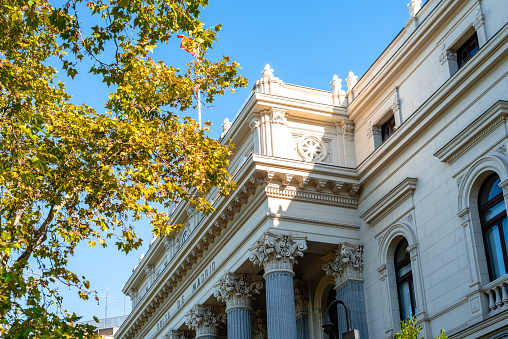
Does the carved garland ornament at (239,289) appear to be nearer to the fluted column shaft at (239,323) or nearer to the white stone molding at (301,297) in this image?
the fluted column shaft at (239,323)

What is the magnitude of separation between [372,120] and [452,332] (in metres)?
9.58

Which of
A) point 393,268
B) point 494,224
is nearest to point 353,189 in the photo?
point 393,268

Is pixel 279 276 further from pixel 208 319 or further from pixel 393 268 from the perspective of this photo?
pixel 208 319

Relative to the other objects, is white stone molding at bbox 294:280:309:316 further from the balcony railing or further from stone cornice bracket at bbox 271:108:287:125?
the balcony railing

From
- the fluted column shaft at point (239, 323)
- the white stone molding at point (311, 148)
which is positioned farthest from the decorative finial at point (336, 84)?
the fluted column shaft at point (239, 323)

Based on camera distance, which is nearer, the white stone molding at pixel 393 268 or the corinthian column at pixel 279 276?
the white stone molding at pixel 393 268

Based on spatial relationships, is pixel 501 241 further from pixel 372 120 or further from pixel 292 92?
pixel 292 92

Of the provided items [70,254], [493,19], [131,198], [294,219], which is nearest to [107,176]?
[131,198]

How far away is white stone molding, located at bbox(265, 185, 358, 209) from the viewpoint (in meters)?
28.1

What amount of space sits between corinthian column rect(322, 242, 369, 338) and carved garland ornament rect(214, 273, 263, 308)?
3299 millimetres

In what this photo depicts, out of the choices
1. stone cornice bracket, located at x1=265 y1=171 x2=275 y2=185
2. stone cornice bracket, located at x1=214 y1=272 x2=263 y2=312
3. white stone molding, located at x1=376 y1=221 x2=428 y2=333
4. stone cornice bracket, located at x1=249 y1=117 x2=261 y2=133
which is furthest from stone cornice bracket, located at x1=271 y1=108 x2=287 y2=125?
stone cornice bracket, located at x1=214 y1=272 x2=263 y2=312

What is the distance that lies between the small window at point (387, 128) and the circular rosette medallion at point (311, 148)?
7.70 feet

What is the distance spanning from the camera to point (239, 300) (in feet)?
101

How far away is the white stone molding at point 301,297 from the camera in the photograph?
31.6 m
